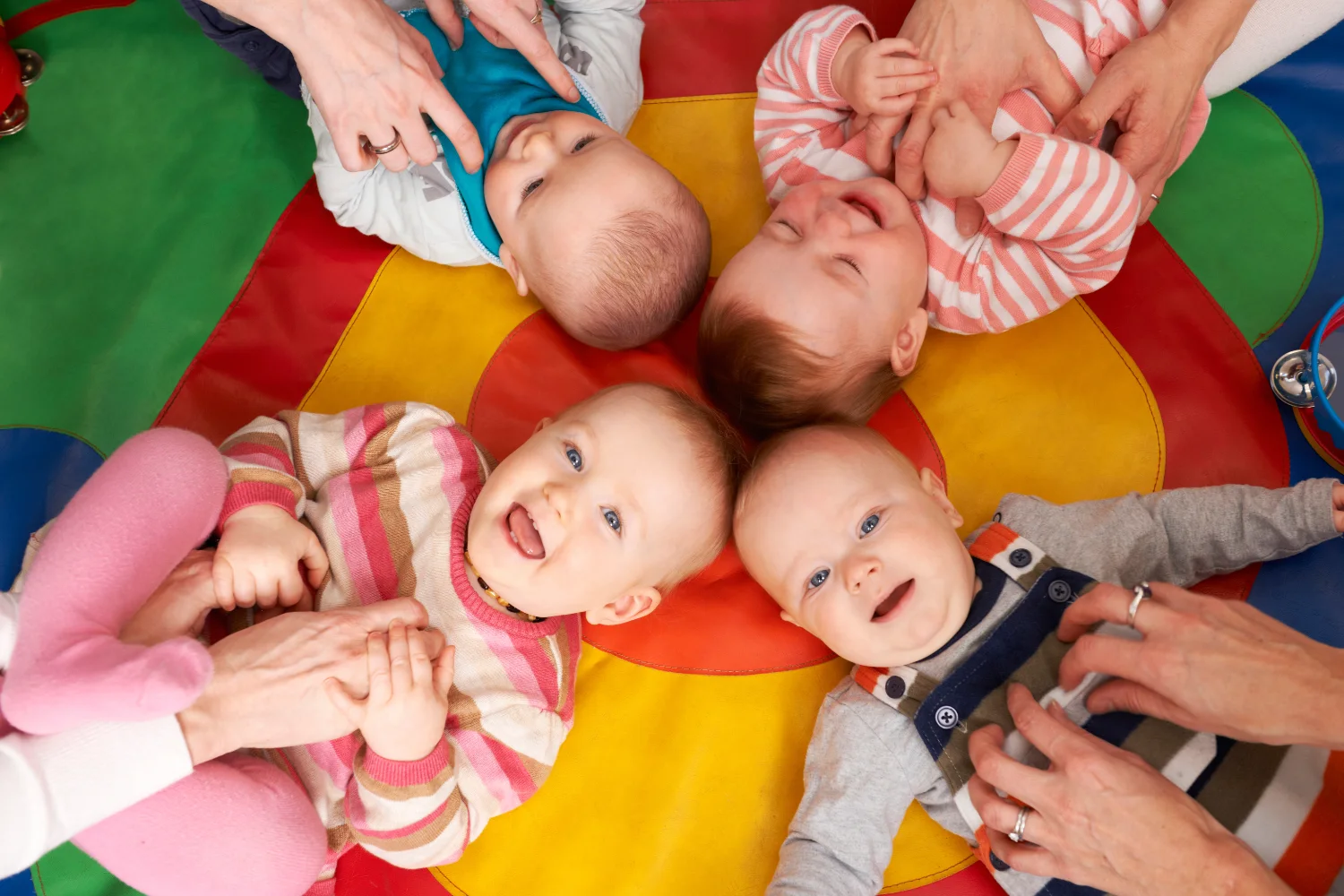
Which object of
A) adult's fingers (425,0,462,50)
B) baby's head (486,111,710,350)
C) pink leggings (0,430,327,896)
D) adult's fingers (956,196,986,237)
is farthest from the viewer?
adult's fingers (425,0,462,50)

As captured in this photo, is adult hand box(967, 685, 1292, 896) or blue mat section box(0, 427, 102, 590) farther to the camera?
blue mat section box(0, 427, 102, 590)

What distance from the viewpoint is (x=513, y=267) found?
1.74 m

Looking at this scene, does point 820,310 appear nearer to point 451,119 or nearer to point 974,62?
point 974,62

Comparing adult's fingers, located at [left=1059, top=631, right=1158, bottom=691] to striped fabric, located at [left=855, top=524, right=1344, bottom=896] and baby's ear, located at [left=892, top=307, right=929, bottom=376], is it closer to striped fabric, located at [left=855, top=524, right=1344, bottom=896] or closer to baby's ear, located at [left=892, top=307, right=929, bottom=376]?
striped fabric, located at [left=855, top=524, right=1344, bottom=896]

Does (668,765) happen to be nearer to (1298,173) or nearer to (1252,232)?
(1252,232)

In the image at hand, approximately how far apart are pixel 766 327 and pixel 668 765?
2.43 feet

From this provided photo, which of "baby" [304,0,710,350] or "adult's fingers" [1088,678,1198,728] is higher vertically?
"baby" [304,0,710,350]

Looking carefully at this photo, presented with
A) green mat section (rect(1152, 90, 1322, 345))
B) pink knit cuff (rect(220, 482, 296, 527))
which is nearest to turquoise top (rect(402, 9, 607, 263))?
pink knit cuff (rect(220, 482, 296, 527))

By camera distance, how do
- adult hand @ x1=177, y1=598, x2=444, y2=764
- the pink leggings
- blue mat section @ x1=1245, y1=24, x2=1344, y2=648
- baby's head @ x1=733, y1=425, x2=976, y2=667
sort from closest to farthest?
1. the pink leggings
2. adult hand @ x1=177, y1=598, x2=444, y2=764
3. baby's head @ x1=733, y1=425, x2=976, y2=667
4. blue mat section @ x1=1245, y1=24, x2=1344, y2=648

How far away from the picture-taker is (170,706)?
1024 mm

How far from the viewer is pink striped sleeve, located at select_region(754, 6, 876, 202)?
175cm

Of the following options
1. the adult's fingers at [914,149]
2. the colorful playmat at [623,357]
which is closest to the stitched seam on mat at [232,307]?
the colorful playmat at [623,357]

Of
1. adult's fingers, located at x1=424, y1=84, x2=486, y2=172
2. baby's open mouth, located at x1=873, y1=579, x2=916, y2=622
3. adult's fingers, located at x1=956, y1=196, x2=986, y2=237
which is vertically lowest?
baby's open mouth, located at x1=873, y1=579, x2=916, y2=622

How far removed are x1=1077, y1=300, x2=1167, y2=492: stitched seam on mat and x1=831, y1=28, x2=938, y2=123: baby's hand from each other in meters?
0.52
